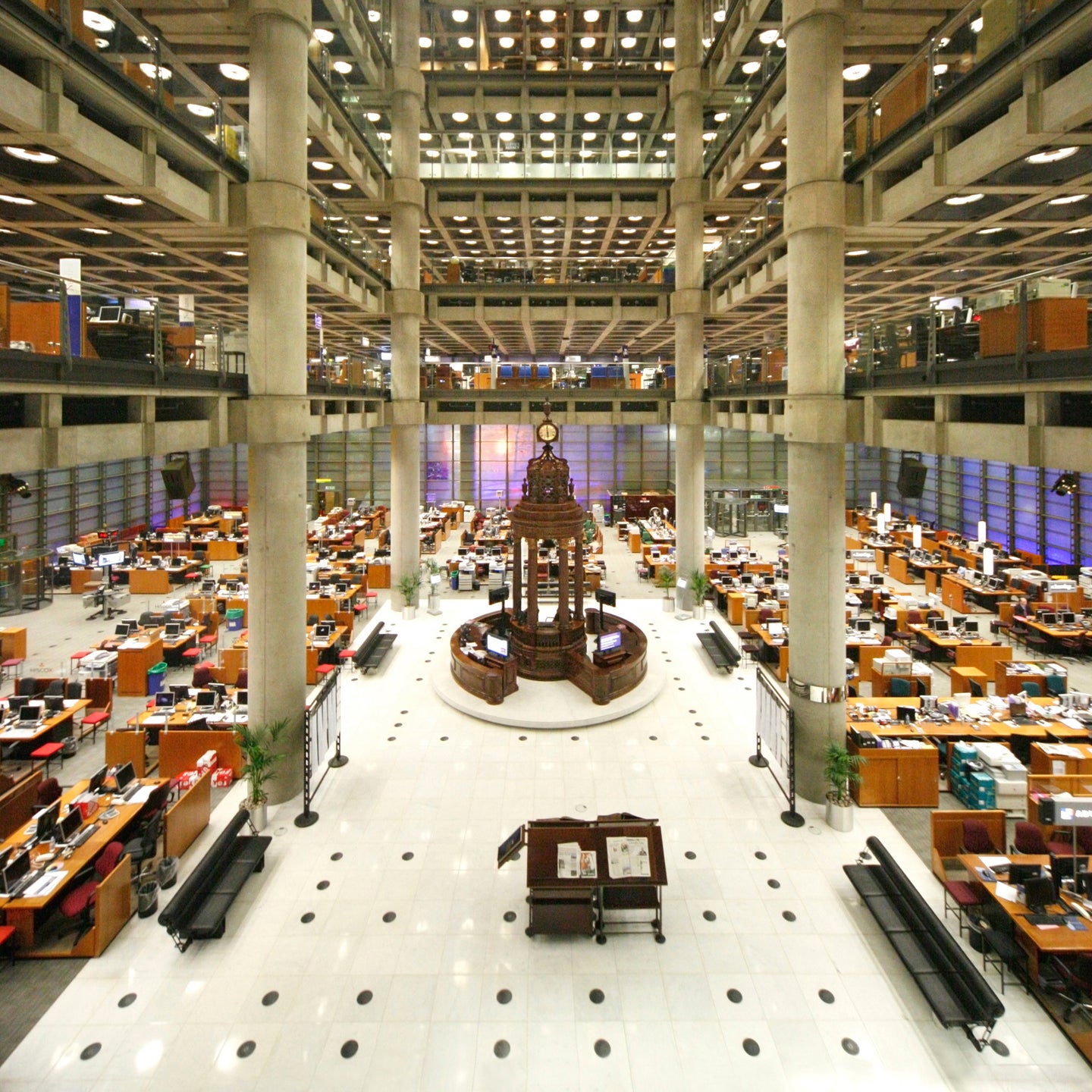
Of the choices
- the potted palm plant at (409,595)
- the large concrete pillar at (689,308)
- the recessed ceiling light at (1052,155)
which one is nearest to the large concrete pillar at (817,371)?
the recessed ceiling light at (1052,155)

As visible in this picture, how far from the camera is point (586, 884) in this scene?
795cm

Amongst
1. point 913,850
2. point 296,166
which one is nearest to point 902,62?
point 296,166

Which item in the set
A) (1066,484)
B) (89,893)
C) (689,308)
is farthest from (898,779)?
(689,308)

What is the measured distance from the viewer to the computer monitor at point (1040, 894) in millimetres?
7363

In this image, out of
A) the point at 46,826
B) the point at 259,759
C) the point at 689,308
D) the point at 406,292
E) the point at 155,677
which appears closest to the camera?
the point at 46,826

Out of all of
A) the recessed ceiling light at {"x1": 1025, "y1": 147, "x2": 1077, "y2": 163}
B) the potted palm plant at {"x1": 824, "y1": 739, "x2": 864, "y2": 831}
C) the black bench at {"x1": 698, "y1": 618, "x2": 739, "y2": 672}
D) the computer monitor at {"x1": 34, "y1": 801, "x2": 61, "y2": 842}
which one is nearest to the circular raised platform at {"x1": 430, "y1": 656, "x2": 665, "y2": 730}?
the black bench at {"x1": 698, "y1": 618, "x2": 739, "y2": 672}

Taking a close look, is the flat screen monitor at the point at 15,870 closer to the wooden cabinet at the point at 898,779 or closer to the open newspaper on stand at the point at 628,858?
the open newspaper on stand at the point at 628,858

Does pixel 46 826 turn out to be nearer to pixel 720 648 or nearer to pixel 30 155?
pixel 30 155

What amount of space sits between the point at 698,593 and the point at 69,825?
16401 mm

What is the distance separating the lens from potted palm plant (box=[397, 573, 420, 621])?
21.1 metres

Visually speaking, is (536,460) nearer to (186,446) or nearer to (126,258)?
(186,446)

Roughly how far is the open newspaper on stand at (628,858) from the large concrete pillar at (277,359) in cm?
559

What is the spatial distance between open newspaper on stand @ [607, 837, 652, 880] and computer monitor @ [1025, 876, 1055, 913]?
161 inches

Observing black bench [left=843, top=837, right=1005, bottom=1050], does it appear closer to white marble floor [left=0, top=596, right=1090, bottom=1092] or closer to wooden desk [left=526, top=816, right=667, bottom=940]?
white marble floor [left=0, top=596, right=1090, bottom=1092]
